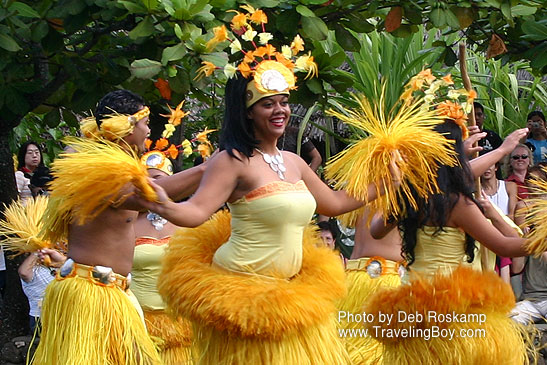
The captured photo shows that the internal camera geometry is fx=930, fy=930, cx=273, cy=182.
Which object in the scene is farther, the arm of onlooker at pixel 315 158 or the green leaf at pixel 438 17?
the arm of onlooker at pixel 315 158

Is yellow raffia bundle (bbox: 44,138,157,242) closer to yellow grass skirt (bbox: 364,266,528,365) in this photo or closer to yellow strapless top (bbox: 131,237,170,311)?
yellow grass skirt (bbox: 364,266,528,365)

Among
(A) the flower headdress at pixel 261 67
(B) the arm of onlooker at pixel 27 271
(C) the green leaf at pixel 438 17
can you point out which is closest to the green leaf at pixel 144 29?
(A) the flower headdress at pixel 261 67

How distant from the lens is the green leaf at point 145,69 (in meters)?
4.36

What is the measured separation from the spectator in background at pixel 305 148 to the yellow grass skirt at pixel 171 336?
2548 mm

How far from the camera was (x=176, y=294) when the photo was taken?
3979 mm

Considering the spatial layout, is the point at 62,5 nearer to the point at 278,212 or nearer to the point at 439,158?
the point at 278,212

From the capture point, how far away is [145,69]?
4383mm

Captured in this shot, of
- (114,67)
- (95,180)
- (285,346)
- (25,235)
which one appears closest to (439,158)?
(285,346)

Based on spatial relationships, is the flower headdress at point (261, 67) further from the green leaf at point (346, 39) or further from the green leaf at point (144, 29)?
the green leaf at point (346, 39)

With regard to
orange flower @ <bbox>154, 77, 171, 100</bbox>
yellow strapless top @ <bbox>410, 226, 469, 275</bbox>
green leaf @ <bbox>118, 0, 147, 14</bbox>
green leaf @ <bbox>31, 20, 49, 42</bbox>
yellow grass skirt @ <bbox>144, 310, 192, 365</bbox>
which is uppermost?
green leaf @ <bbox>118, 0, 147, 14</bbox>

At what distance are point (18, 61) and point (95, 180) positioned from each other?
1894 millimetres

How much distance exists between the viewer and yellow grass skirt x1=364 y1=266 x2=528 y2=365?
405 centimetres

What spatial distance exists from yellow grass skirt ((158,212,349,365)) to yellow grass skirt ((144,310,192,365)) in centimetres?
136

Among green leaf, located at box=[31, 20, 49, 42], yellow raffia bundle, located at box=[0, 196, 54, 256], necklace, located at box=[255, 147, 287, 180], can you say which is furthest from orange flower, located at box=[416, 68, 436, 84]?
yellow raffia bundle, located at box=[0, 196, 54, 256]
